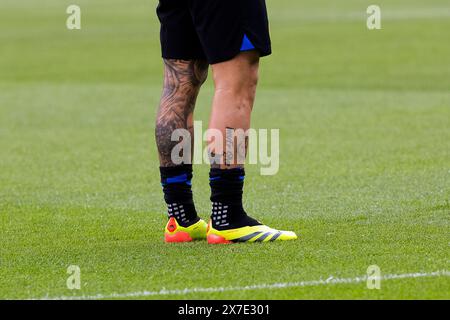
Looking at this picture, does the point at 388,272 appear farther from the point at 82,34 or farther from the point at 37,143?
the point at 82,34

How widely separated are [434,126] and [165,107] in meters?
6.35

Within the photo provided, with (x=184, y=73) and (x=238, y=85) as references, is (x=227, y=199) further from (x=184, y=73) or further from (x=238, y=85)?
(x=184, y=73)

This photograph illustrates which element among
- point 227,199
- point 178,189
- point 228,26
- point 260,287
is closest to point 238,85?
point 228,26

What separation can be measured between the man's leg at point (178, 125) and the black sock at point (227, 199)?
0.29 meters

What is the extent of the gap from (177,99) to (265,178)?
292 centimetres

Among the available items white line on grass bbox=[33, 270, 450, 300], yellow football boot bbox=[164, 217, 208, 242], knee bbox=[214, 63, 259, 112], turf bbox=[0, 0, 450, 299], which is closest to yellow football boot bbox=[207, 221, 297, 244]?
turf bbox=[0, 0, 450, 299]

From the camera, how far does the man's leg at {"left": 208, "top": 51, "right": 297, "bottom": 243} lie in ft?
21.4

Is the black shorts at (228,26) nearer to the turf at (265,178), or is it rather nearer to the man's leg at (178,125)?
the man's leg at (178,125)

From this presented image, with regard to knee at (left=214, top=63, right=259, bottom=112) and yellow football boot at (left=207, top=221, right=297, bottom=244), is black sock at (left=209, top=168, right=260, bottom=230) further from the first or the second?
knee at (left=214, top=63, right=259, bottom=112)

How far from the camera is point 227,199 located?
6.61m

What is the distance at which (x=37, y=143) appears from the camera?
1255cm

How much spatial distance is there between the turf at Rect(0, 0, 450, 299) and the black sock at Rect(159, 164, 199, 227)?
231mm

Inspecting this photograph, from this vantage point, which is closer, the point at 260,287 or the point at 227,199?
the point at 260,287

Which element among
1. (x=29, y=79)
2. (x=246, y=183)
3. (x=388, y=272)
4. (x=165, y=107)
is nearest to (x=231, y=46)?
(x=165, y=107)
